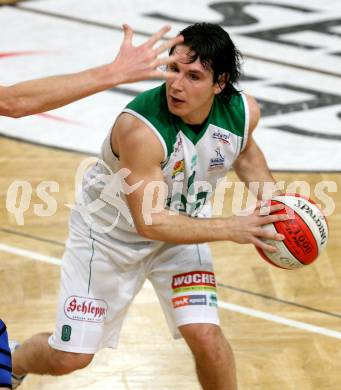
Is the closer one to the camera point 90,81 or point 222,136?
point 90,81

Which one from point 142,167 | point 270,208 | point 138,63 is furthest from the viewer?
point 270,208

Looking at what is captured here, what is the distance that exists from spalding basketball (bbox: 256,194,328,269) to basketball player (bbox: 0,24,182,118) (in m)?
1.13

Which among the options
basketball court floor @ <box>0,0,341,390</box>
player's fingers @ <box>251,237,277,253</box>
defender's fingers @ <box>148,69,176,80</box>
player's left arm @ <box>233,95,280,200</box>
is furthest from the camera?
basketball court floor @ <box>0,0,341,390</box>

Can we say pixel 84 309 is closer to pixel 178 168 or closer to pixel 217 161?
pixel 178 168

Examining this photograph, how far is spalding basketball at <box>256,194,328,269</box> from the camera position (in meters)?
5.47

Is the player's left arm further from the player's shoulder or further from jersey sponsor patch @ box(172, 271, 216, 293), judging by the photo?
the player's shoulder

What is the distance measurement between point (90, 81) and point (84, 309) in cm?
156

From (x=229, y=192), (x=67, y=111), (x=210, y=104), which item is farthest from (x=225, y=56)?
(x=67, y=111)

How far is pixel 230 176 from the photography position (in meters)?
8.84

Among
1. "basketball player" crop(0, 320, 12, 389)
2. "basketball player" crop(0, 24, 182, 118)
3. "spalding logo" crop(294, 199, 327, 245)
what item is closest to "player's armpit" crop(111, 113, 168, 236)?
"basketball player" crop(0, 24, 182, 118)

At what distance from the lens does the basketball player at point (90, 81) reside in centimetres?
476

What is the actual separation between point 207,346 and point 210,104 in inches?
53.9

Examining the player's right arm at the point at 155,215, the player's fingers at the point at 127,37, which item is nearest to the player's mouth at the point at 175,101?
the player's right arm at the point at 155,215

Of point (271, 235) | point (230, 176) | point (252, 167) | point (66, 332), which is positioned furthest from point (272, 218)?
point (230, 176)
